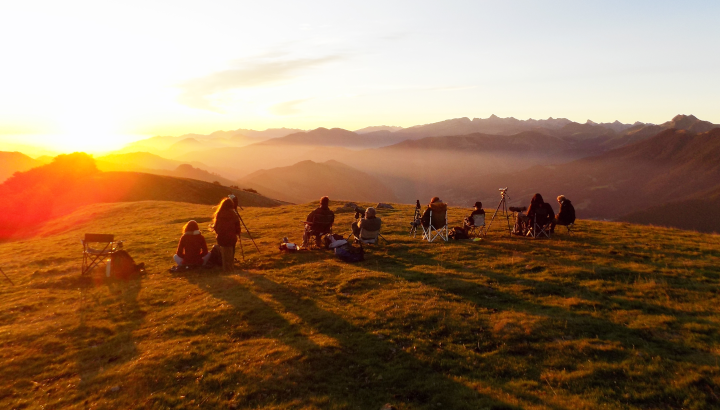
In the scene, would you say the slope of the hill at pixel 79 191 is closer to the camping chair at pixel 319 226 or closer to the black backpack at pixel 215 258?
the camping chair at pixel 319 226

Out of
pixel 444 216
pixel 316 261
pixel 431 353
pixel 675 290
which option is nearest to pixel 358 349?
pixel 431 353

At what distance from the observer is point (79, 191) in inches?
2512

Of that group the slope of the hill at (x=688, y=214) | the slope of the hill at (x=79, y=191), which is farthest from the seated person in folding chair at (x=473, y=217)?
the slope of the hill at (x=688, y=214)

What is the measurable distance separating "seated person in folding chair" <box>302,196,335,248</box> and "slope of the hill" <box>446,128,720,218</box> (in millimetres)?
152853

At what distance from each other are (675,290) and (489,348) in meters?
6.84

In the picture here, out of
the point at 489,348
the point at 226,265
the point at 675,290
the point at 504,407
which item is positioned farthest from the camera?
the point at 226,265

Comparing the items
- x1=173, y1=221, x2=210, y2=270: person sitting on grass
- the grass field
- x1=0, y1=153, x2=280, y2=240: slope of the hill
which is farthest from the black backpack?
x1=0, y1=153, x2=280, y2=240: slope of the hill

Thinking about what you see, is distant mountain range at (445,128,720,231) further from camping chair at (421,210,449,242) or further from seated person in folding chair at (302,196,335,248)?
seated person in folding chair at (302,196,335,248)

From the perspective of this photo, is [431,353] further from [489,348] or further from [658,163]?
[658,163]

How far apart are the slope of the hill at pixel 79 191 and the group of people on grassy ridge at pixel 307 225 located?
142 feet

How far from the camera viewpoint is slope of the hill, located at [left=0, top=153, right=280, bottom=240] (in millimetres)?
53397

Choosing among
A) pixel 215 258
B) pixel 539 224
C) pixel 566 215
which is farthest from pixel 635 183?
pixel 215 258

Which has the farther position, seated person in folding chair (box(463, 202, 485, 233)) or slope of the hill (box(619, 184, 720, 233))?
slope of the hill (box(619, 184, 720, 233))

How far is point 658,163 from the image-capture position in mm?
190375
